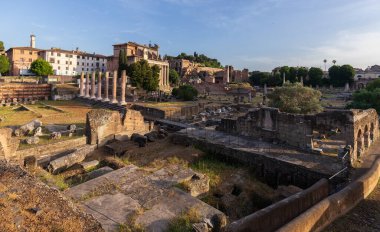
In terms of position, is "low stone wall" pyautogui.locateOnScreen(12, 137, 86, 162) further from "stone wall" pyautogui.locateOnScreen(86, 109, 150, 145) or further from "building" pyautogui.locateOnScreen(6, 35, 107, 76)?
"building" pyautogui.locateOnScreen(6, 35, 107, 76)

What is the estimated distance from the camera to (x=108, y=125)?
749 inches

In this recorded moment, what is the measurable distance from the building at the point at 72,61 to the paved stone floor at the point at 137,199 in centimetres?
7661

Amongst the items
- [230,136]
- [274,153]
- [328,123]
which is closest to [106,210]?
[274,153]

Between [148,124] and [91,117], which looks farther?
[148,124]

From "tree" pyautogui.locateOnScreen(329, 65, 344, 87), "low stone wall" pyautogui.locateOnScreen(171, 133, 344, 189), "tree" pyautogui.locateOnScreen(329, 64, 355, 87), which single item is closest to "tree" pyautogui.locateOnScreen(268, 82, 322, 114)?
"low stone wall" pyautogui.locateOnScreen(171, 133, 344, 189)

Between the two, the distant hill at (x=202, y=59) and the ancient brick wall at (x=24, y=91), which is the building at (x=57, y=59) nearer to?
the ancient brick wall at (x=24, y=91)

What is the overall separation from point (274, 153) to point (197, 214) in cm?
818

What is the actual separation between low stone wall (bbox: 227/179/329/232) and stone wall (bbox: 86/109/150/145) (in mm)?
13197

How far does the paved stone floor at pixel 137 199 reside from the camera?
8164 millimetres

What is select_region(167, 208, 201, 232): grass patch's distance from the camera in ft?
25.0

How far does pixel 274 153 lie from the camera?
49.7 feet

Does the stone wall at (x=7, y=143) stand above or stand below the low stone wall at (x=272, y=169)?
above

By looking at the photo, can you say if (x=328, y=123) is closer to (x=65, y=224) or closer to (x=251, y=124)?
(x=251, y=124)

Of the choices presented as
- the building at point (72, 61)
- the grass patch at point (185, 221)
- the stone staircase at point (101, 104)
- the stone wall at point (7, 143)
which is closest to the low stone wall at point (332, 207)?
the grass patch at point (185, 221)
